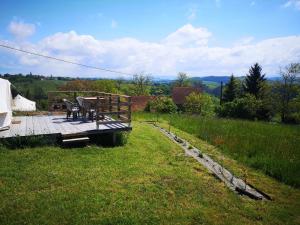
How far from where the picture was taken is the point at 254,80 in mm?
44594

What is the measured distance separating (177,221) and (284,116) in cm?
3808

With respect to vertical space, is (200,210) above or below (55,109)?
below

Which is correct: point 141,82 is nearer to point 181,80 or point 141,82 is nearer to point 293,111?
point 181,80

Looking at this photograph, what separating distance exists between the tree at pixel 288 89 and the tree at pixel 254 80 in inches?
168

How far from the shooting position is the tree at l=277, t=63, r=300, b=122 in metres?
37.6

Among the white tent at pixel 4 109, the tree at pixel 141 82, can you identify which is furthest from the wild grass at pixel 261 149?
the tree at pixel 141 82

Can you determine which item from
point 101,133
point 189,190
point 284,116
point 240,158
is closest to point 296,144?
point 240,158

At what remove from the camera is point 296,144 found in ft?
41.1

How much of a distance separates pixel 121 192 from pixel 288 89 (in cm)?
3821

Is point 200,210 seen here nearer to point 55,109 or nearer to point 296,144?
point 296,144

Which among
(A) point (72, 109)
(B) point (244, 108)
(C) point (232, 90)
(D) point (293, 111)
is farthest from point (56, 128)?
(C) point (232, 90)

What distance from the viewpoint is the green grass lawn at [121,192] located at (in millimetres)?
5465

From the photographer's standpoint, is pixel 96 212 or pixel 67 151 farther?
pixel 67 151

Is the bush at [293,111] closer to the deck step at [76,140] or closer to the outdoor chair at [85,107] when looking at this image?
the outdoor chair at [85,107]
